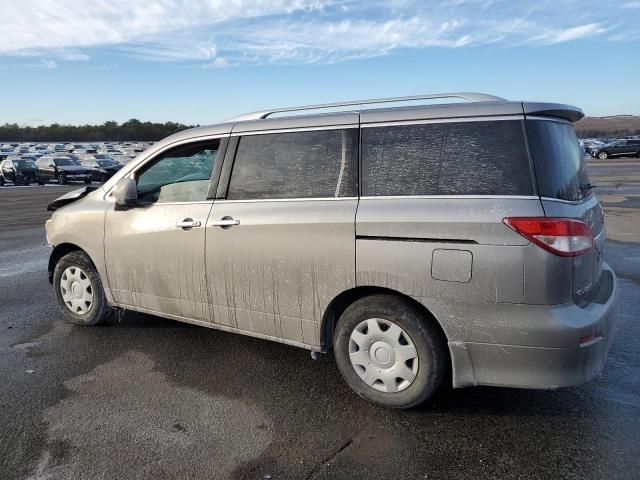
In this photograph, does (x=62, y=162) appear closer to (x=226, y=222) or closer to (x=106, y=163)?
(x=106, y=163)

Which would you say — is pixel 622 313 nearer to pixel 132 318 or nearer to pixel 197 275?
pixel 197 275

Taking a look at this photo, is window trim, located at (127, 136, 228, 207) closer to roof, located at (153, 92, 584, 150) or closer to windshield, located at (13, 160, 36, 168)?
roof, located at (153, 92, 584, 150)

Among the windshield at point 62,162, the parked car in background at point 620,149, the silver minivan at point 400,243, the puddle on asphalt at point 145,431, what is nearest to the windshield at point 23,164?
the windshield at point 62,162

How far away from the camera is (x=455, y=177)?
10.5 feet

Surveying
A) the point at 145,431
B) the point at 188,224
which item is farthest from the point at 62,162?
the point at 145,431

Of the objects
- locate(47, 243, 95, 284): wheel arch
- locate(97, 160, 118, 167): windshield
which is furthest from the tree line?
locate(47, 243, 95, 284): wheel arch

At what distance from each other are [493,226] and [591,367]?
1.00 m

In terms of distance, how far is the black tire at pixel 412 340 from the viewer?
324 cm

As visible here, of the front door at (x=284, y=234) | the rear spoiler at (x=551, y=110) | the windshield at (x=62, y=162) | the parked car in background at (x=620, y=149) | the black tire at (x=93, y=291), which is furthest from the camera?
the parked car in background at (x=620, y=149)

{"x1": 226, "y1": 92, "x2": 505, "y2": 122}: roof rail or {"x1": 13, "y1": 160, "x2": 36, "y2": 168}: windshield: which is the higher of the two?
{"x1": 226, "y1": 92, "x2": 505, "y2": 122}: roof rail

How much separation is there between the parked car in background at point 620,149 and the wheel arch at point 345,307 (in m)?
51.5

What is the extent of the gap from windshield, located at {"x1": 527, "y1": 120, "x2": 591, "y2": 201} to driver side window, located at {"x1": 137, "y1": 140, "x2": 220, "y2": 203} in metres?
2.35

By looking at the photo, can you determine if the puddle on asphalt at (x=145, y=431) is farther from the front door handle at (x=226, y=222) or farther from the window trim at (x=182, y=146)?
the window trim at (x=182, y=146)

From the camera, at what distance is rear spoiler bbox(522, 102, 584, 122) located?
3.11 metres
